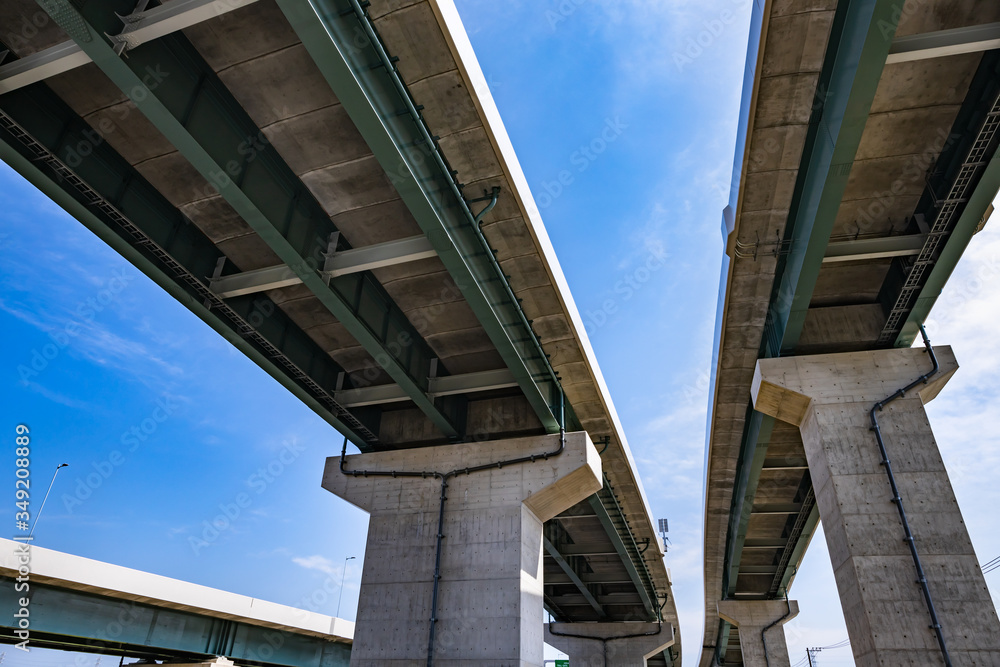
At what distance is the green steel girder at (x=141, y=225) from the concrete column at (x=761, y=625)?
2998 centimetres

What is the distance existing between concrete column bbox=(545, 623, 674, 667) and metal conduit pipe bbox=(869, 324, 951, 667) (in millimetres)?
29750

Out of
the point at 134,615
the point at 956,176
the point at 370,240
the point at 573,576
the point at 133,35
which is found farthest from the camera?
the point at 573,576

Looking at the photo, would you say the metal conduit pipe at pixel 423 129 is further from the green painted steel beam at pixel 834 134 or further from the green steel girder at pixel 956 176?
the green steel girder at pixel 956 176

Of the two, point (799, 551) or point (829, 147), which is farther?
point (799, 551)

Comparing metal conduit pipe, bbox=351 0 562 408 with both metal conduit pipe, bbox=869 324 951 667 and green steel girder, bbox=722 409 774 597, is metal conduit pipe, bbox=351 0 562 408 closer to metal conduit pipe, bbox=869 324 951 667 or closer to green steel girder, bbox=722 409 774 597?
metal conduit pipe, bbox=869 324 951 667

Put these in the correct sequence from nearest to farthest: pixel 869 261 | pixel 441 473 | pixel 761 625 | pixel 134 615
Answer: pixel 869 261 → pixel 441 473 → pixel 134 615 → pixel 761 625

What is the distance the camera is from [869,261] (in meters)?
13.3

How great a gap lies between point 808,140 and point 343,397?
11669 mm

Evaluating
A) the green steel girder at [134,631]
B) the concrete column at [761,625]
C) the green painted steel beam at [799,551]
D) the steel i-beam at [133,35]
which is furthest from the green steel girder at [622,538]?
the steel i-beam at [133,35]

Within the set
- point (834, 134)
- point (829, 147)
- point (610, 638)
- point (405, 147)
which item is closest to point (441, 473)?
point (405, 147)

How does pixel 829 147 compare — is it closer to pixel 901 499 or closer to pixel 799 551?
pixel 901 499

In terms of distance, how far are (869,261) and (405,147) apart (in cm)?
1021

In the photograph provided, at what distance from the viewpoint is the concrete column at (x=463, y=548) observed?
13.8 meters

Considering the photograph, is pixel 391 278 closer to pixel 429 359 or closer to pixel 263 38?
pixel 429 359
